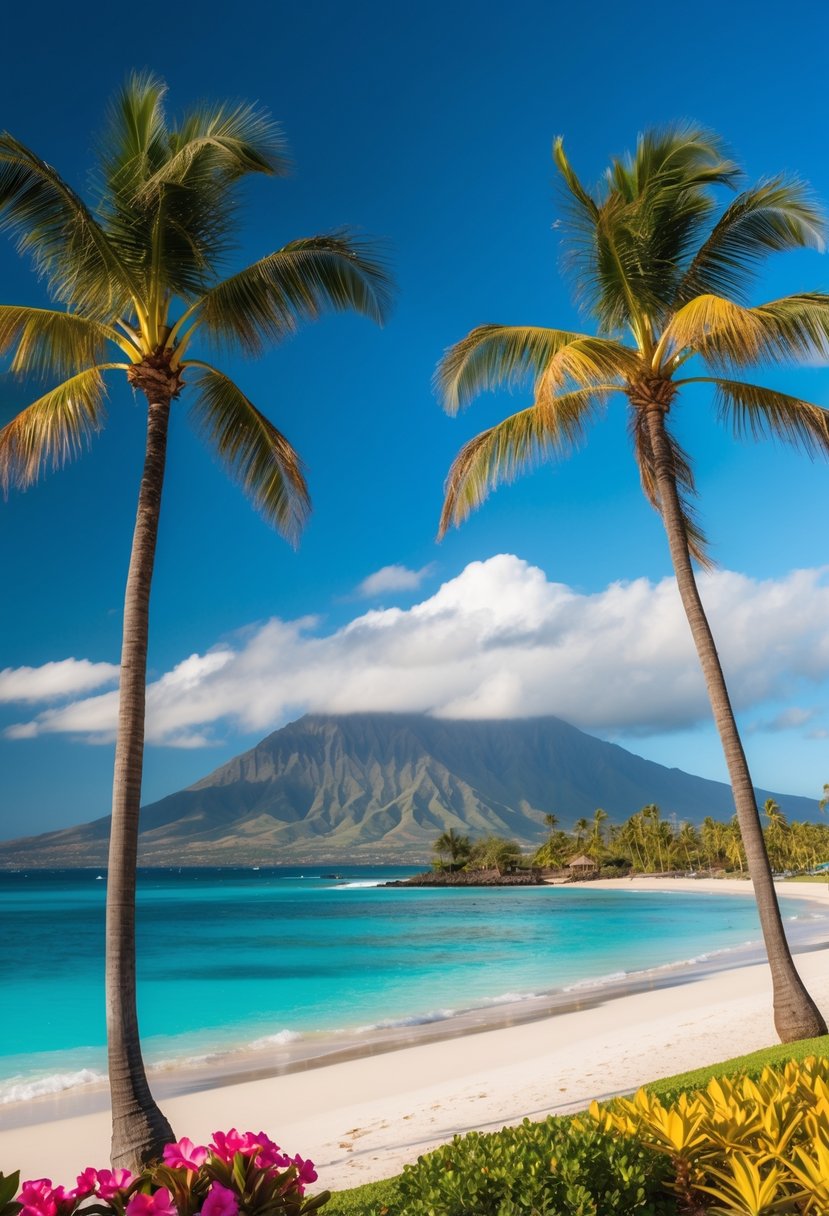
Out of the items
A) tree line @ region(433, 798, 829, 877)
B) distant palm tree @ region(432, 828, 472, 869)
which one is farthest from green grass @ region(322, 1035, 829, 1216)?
distant palm tree @ region(432, 828, 472, 869)

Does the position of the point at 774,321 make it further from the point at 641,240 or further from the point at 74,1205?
the point at 74,1205

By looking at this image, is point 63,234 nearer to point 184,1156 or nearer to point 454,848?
point 184,1156

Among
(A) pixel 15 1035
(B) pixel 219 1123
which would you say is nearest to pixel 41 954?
(A) pixel 15 1035

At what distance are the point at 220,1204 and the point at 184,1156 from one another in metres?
0.34

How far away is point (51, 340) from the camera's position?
28.0ft

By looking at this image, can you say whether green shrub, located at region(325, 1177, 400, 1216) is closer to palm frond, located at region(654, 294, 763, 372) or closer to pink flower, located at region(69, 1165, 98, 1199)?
pink flower, located at region(69, 1165, 98, 1199)

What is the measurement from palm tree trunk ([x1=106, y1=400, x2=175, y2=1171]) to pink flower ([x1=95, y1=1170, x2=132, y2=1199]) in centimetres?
302

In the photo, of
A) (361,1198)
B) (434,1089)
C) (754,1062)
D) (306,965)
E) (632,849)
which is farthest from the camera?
(632,849)

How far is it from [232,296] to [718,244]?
6.43 meters

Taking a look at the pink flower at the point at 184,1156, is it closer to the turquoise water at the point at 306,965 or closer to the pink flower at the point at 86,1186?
the pink flower at the point at 86,1186

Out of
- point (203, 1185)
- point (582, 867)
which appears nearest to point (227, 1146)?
point (203, 1185)

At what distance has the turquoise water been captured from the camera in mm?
19641

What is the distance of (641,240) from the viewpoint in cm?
1106

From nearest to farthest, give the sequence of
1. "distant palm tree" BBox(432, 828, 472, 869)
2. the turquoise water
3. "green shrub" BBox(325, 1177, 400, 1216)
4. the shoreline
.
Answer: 1. "green shrub" BBox(325, 1177, 400, 1216)
2. the shoreline
3. the turquoise water
4. "distant palm tree" BBox(432, 828, 472, 869)
